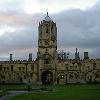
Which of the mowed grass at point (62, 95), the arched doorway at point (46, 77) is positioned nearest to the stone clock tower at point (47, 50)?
the arched doorway at point (46, 77)

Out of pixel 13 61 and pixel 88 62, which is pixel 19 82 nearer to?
pixel 13 61

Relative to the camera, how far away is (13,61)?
4124 inches

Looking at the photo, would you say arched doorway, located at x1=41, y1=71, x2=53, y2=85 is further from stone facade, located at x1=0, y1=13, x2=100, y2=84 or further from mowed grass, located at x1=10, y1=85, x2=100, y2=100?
mowed grass, located at x1=10, y1=85, x2=100, y2=100

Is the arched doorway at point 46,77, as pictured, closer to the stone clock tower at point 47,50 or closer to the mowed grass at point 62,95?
the stone clock tower at point 47,50

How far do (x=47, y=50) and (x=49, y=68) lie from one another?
480 cm

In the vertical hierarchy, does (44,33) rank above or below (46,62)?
above

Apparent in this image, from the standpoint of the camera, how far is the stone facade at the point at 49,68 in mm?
100500

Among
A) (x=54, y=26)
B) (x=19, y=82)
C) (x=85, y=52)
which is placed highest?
(x=54, y=26)

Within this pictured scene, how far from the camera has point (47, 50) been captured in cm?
10094

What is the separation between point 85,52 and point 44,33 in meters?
13.7

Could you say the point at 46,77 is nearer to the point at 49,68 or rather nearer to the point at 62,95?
the point at 49,68

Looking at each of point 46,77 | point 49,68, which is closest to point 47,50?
point 49,68

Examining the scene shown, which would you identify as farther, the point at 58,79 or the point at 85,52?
the point at 85,52

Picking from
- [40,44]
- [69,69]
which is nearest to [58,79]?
[69,69]
